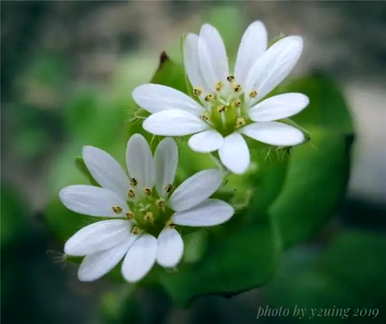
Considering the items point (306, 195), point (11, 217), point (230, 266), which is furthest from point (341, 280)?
point (11, 217)

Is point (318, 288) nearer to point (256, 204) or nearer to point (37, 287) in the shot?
point (256, 204)

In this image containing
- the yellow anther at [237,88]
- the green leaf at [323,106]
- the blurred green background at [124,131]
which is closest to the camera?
the yellow anther at [237,88]

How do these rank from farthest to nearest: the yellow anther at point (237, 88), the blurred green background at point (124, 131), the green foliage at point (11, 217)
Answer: the green foliage at point (11, 217) < the blurred green background at point (124, 131) < the yellow anther at point (237, 88)

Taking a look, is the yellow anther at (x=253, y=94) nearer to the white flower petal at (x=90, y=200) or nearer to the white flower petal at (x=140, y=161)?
the white flower petal at (x=140, y=161)

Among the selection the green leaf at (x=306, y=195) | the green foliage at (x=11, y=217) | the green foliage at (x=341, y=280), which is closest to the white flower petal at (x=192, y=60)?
the green leaf at (x=306, y=195)

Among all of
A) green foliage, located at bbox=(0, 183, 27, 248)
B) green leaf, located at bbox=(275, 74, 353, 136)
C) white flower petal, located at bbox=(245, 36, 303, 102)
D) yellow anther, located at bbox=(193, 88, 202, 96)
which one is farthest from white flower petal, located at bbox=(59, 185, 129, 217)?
green foliage, located at bbox=(0, 183, 27, 248)

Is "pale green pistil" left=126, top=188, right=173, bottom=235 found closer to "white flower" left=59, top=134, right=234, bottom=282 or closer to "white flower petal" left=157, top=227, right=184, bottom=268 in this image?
"white flower" left=59, top=134, right=234, bottom=282
